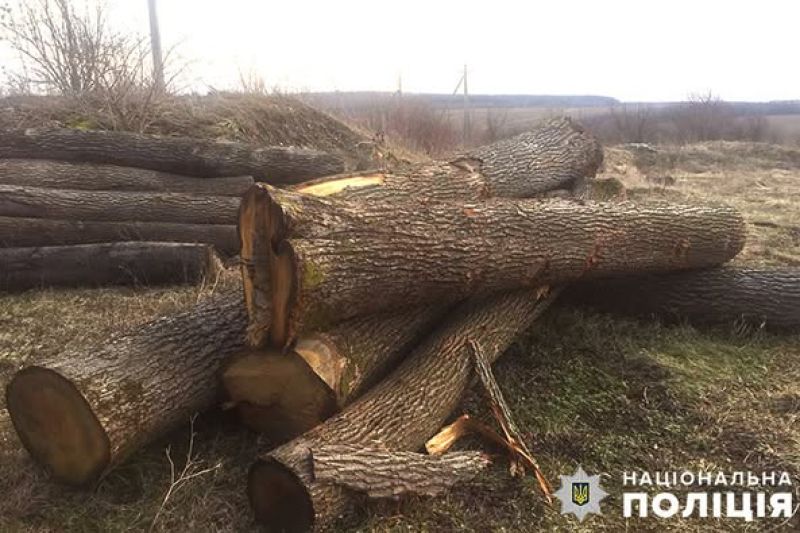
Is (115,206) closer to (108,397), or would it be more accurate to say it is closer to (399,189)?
(399,189)

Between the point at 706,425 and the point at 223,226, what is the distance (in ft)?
15.9

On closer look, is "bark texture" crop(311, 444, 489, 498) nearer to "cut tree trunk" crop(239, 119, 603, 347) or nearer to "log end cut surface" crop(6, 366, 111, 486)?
"cut tree trunk" crop(239, 119, 603, 347)

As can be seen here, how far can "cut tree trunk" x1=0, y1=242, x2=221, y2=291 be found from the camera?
18.9ft

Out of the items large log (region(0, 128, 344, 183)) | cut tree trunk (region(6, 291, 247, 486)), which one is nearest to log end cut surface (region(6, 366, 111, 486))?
cut tree trunk (region(6, 291, 247, 486))

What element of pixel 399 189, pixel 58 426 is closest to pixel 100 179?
pixel 399 189

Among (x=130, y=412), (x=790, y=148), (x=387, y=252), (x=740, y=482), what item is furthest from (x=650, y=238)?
(x=790, y=148)

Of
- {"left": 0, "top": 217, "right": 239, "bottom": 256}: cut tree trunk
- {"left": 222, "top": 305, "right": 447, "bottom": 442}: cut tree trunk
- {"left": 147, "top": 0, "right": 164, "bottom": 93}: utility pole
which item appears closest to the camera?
{"left": 222, "top": 305, "right": 447, "bottom": 442}: cut tree trunk

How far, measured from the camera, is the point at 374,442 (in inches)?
120

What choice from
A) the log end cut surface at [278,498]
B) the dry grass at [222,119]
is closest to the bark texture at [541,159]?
the log end cut surface at [278,498]

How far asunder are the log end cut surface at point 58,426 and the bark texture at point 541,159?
3.31m

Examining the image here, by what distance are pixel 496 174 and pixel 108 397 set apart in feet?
11.2

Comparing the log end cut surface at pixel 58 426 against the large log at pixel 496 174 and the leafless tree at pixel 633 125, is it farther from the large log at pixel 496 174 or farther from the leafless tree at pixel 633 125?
the leafless tree at pixel 633 125

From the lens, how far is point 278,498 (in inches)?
111

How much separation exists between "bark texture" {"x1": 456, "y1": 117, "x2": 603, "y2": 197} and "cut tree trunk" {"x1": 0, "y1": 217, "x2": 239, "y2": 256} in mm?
2805
